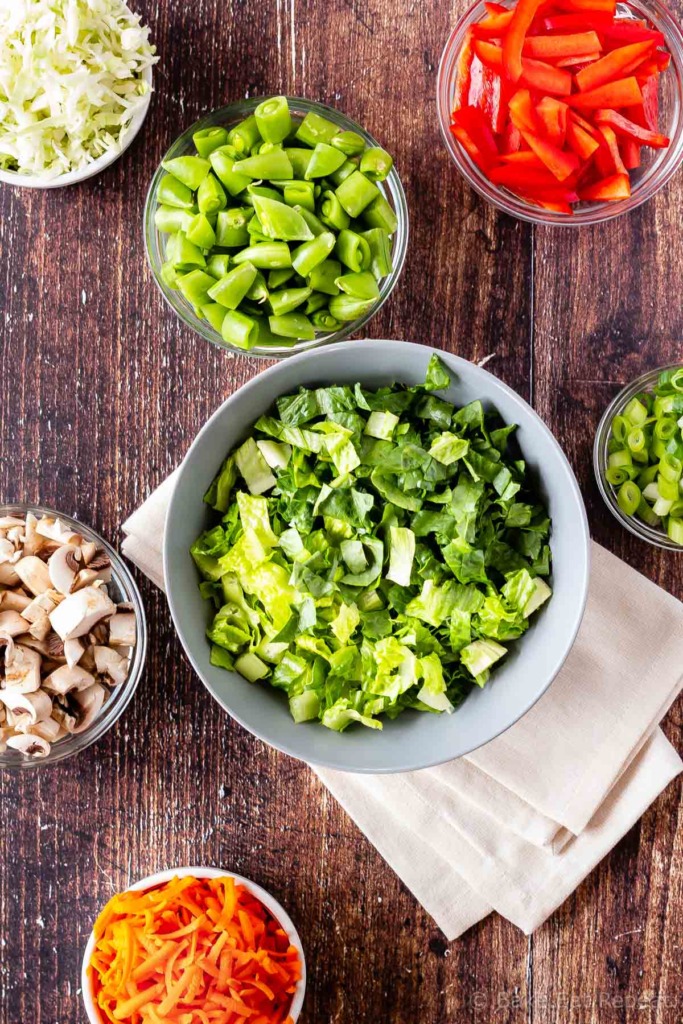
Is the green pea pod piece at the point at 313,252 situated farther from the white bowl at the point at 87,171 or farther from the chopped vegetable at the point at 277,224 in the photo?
the white bowl at the point at 87,171

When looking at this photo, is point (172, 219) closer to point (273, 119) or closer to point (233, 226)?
point (233, 226)

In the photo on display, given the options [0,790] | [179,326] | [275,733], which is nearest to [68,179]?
[179,326]

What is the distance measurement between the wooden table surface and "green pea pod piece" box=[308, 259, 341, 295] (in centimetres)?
25

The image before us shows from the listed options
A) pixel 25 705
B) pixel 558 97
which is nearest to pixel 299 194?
pixel 558 97

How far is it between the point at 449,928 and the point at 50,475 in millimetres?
1344

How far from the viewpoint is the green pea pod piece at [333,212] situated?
163 cm

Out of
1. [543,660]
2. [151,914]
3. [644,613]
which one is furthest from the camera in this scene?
[644,613]

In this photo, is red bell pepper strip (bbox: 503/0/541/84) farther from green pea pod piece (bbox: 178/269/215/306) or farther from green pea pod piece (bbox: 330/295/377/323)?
green pea pod piece (bbox: 178/269/215/306)

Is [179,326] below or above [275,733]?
above

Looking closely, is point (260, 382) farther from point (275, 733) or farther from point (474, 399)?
point (275, 733)

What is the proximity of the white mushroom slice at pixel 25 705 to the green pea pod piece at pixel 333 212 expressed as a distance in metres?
1.10

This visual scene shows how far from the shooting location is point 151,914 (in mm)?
1728

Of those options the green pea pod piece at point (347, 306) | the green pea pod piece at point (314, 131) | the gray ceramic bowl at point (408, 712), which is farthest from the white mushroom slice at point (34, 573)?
the green pea pod piece at point (314, 131)

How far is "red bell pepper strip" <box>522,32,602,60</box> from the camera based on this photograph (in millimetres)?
1660
